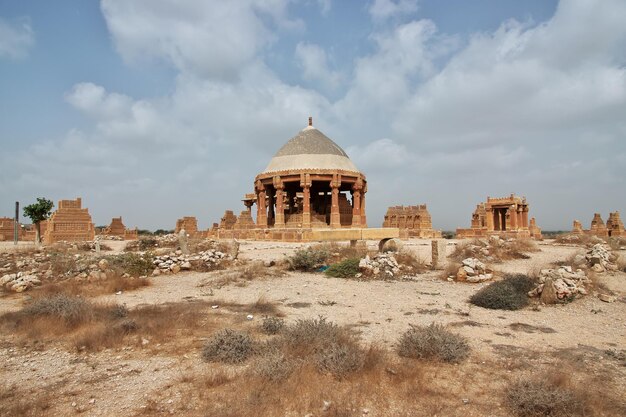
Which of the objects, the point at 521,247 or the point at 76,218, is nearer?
the point at 521,247

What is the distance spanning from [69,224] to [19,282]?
1948 centimetres

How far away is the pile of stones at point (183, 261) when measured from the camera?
11.4m

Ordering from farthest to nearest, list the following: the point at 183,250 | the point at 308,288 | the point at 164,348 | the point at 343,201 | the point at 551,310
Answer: the point at 343,201, the point at 183,250, the point at 308,288, the point at 551,310, the point at 164,348

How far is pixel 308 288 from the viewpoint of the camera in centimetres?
908

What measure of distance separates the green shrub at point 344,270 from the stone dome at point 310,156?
472 inches

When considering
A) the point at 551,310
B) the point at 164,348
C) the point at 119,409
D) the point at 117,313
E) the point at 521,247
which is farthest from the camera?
the point at 521,247

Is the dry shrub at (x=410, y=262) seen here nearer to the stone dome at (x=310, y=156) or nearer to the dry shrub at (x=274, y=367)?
the dry shrub at (x=274, y=367)

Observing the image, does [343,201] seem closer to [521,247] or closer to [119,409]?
[521,247]

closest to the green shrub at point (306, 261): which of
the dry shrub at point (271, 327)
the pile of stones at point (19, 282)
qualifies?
the dry shrub at point (271, 327)

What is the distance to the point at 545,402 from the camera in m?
3.12

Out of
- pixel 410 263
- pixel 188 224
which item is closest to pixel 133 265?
pixel 410 263

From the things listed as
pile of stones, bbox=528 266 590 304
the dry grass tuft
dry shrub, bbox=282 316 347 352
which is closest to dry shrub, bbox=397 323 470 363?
dry shrub, bbox=282 316 347 352

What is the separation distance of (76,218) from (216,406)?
27.9m

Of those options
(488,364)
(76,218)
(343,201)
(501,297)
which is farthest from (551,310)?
(76,218)
